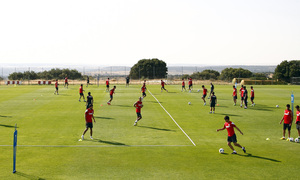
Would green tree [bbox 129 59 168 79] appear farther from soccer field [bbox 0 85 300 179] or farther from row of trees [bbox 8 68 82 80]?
soccer field [bbox 0 85 300 179]

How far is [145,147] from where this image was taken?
1786 cm

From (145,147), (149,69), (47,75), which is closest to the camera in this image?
(145,147)

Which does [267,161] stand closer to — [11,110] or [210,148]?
[210,148]

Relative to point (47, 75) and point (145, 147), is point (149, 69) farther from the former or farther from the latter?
point (145, 147)

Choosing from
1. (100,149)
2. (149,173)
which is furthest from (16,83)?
(149,173)

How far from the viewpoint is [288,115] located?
1944 cm

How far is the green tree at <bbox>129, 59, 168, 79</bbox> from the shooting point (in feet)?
341

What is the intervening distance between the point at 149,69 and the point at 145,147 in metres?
86.4

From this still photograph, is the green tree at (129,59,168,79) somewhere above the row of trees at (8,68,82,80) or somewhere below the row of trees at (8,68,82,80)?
above

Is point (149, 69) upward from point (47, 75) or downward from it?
upward

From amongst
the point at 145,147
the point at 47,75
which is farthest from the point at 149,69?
the point at 145,147

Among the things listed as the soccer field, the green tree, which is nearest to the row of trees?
the green tree

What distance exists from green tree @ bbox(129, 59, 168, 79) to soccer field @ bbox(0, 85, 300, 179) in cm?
7331

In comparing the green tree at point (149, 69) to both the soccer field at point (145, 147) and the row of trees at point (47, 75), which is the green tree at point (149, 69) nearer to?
the row of trees at point (47, 75)
